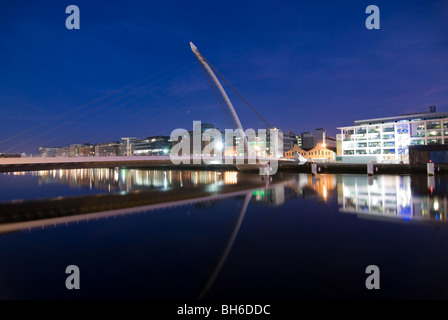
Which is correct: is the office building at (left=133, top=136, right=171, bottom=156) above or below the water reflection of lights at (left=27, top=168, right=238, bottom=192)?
above

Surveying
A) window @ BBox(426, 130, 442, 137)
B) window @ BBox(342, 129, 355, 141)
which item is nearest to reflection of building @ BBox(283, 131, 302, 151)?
window @ BBox(342, 129, 355, 141)

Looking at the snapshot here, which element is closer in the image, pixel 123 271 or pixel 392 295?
pixel 392 295

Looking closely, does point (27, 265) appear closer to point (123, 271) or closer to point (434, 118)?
point (123, 271)

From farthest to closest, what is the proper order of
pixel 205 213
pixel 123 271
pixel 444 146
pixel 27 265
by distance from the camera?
pixel 444 146 < pixel 205 213 < pixel 27 265 < pixel 123 271

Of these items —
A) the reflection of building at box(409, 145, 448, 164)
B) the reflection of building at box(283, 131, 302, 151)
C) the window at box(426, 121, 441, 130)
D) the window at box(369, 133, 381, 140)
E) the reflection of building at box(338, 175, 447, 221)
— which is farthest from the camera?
the reflection of building at box(283, 131, 302, 151)

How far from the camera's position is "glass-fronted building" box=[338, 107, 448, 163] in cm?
6525

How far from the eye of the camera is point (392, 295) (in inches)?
228

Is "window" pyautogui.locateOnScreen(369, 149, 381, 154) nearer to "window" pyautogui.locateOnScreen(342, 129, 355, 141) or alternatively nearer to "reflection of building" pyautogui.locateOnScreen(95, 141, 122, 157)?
"window" pyautogui.locateOnScreen(342, 129, 355, 141)

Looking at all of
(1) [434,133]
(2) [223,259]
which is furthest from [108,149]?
(2) [223,259]

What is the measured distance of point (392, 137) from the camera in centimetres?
7038

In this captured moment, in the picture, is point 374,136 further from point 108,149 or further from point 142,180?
point 108,149

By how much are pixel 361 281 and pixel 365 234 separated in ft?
15.6
